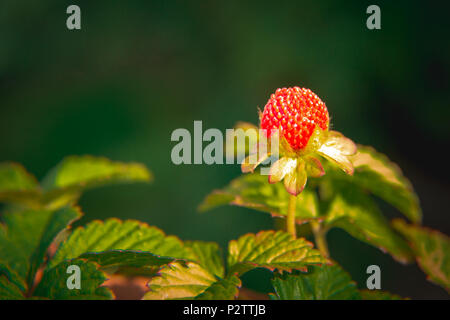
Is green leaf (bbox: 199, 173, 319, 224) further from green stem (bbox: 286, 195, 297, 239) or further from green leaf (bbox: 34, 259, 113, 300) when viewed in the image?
green leaf (bbox: 34, 259, 113, 300)

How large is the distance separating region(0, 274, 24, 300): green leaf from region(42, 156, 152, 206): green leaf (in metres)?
0.31

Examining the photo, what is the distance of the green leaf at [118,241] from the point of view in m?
0.57

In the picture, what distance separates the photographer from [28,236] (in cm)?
67

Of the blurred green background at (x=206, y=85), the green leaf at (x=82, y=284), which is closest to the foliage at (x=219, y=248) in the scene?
the green leaf at (x=82, y=284)

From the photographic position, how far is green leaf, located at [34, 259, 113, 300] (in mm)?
500

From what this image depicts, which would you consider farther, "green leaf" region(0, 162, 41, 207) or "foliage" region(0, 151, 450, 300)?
"green leaf" region(0, 162, 41, 207)

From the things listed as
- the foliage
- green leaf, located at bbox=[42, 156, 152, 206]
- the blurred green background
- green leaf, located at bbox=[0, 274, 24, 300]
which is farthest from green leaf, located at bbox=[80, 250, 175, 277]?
the blurred green background

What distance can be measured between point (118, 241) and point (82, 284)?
11 centimetres

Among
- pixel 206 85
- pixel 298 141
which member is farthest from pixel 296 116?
pixel 206 85

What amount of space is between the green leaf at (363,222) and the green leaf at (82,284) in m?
0.39

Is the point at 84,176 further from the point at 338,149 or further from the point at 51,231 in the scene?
the point at 338,149

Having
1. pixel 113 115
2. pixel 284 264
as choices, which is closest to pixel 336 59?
pixel 113 115
